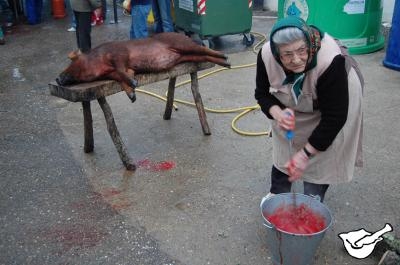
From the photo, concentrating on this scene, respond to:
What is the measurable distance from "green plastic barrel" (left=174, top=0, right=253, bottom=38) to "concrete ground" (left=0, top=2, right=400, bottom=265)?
1564 mm

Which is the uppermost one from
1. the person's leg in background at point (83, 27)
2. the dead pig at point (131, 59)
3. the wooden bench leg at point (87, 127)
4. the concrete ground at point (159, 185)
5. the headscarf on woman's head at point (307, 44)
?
the headscarf on woman's head at point (307, 44)

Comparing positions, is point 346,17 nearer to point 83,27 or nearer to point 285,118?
point 83,27

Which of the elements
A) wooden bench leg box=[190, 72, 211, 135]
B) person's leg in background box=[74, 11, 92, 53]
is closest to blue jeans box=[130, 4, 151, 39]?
person's leg in background box=[74, 11, 92, 53]

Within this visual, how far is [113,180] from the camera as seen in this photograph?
3779 mm

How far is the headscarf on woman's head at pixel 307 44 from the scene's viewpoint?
2184mm

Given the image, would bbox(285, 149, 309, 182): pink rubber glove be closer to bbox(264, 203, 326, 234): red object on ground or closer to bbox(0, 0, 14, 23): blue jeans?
bbox(264, 203, 326, 234): red object on ground

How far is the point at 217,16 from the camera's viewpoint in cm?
693

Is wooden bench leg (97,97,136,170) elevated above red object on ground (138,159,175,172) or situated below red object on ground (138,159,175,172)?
above

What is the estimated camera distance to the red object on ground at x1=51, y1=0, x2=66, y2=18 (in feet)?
33.7

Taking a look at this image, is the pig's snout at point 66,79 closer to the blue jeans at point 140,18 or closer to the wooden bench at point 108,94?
the wooden bench at point 108,94

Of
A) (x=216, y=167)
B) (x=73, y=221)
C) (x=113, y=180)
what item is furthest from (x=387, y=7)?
(x=73, y=221)

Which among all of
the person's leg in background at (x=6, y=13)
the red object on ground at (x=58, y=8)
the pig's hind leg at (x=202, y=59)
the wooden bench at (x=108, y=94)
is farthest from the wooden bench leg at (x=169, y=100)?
the red object on ground at (x=58, y=8)

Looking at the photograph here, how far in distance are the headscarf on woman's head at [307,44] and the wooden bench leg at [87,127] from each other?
204cm

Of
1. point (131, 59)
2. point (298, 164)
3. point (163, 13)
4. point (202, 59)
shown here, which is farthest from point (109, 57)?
point (163, 13)
